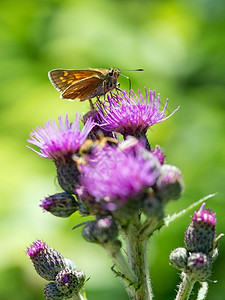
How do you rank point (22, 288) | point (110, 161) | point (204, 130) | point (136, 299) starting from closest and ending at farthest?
point (110, 161)
point (136, 299)
point (22, 288)
point (204, 130)

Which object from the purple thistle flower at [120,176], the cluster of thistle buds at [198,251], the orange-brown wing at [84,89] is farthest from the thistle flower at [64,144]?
the orange-brown wing at [84,89]

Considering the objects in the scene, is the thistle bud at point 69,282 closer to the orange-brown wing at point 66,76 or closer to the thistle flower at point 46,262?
the thistle flower at point 46,262

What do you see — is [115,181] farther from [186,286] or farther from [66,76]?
[66,76]

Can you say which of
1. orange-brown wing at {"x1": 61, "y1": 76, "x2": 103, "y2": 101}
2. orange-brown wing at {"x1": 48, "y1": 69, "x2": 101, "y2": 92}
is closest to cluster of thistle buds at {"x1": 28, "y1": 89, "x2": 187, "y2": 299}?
orange-brown wing at {"x1": 61, "y1": 76, "x2": 103, "y2": 101}

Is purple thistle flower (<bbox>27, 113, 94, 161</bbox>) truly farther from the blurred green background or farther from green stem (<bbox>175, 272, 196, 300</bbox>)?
the blurred green background

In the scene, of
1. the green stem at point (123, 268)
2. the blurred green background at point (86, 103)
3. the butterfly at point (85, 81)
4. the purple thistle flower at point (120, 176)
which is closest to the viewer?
the purple thistle flower at point (120, 176)

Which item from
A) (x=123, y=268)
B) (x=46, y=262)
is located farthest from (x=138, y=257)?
(x=46, y=262)

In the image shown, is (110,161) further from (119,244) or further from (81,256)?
(81,256)

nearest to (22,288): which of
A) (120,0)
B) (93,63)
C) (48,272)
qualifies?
(48,272)
